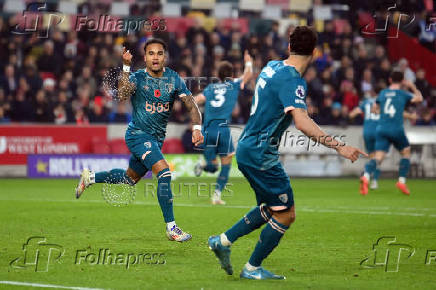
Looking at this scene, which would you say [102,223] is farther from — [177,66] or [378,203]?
[177,66]

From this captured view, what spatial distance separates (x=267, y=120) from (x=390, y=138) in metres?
11.7

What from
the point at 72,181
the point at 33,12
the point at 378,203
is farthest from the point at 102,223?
the point at 33,12

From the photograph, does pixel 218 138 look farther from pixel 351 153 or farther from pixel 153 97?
pixel 351 153

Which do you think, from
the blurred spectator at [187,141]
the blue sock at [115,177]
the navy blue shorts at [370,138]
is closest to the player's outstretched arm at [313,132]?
the blue sock at [115,177]

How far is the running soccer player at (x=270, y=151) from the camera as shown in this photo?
6.75m

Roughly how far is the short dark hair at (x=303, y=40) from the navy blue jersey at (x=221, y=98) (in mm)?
8492

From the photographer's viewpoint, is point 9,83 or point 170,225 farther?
point 9,83

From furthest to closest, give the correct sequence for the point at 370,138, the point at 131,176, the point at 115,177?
the point at 370,138
the point at 115,177
the point at 131,176

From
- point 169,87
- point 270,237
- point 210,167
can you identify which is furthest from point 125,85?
point 210,167

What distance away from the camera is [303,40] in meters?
6.73

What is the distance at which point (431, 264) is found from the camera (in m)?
7.93

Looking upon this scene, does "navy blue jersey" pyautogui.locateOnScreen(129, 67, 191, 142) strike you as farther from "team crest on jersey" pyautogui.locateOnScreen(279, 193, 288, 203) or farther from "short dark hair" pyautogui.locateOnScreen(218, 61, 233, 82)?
"short dark hair" pyautogui.locateOnScreen(218, 61, 233, 82)

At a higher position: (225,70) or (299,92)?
(299,92)

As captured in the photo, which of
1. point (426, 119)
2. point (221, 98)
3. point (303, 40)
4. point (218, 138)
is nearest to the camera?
point (303, 40)
